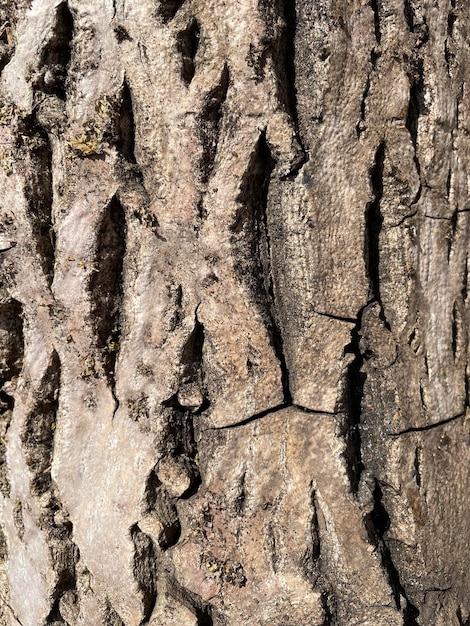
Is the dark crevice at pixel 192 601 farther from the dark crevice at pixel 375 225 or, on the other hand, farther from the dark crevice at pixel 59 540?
the dark crevice at pixel 375 225

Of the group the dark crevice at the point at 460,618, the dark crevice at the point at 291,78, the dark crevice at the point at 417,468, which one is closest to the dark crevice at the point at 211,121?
the dark crevice at the point at 291,78

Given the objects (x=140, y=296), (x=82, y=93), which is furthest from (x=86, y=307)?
(x=82, y=93)

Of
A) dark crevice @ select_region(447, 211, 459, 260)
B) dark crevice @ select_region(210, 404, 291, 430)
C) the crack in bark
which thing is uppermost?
dark crevice @ select_region(447, 211, 459, 260)

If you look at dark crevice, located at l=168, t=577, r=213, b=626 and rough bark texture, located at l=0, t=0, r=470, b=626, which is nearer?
rough bark texture, located at l=0, t=0, r=470, b=626

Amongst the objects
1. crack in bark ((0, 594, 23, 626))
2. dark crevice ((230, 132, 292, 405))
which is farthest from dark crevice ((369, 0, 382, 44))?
crack in bark ((0, 594, 23, 626))

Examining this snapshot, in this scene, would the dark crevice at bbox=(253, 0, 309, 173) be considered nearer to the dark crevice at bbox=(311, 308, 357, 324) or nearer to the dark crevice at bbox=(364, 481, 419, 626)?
the dark crevice at bbox=(311, 308, 357, 324)

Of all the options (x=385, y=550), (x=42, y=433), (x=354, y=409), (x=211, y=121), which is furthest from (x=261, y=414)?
(x=211, y=121)

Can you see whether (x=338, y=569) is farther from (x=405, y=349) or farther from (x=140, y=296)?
(x=140, y=296)

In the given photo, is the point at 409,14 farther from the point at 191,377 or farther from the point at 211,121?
the point at 191,377
